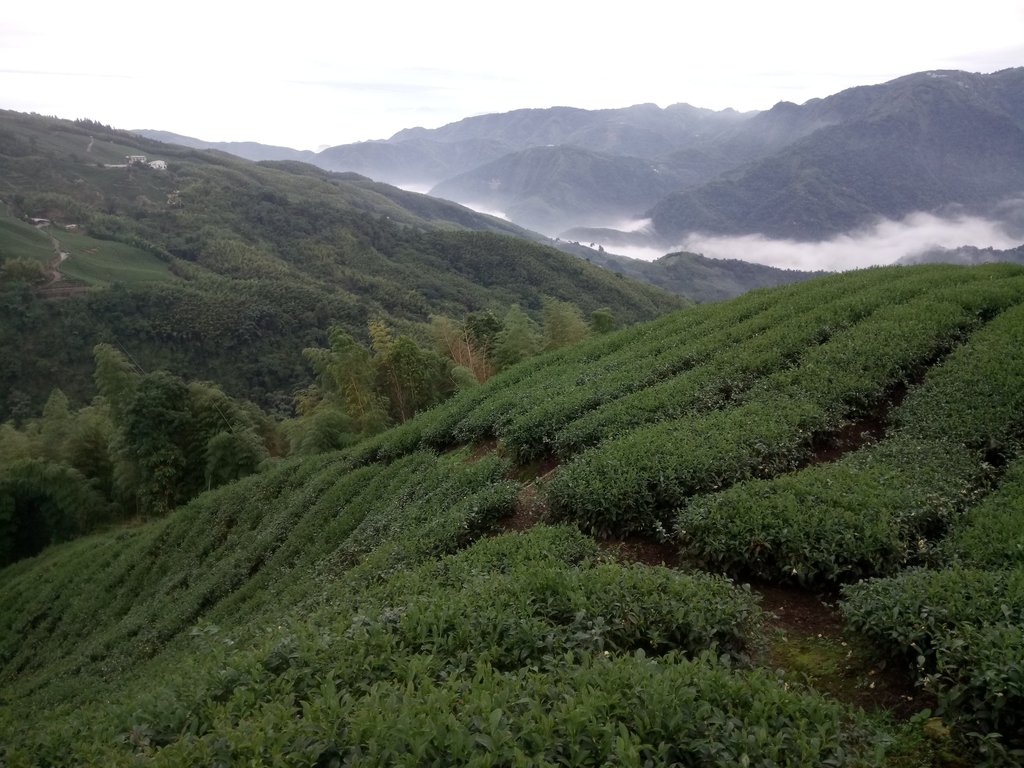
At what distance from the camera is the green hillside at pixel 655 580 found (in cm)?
429

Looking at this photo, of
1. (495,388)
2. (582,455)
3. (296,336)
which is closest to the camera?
(582,455)

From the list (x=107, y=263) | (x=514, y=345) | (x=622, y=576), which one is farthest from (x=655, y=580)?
(x=107, y=263)

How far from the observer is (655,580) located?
6344 millimetres

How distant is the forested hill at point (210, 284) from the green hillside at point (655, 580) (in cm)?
2901

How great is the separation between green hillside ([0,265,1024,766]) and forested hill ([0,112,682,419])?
2901 centimetres

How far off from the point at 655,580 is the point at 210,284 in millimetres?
143458

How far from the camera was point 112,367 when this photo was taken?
1249 inches

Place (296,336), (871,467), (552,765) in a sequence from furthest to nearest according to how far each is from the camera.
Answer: (296,336) → (871,467) → (552,765)

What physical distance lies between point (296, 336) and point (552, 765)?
374 feet

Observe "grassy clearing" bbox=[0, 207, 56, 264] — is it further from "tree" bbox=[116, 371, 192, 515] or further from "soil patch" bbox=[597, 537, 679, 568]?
"soil patch" bbox=[597, 537, 679, 568]

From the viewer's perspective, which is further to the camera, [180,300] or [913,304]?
[180,300]

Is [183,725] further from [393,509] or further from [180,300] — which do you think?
[180,300]

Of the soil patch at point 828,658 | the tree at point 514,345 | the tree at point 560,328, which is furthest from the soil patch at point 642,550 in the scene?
the tree at point 560,328

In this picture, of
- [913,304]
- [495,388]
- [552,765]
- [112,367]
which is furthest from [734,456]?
[112,367]
